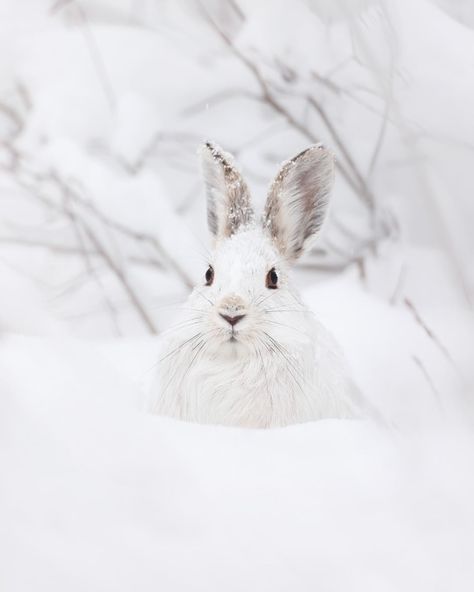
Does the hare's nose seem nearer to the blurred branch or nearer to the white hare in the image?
the white hare

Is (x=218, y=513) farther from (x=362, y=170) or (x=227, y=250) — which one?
(x=362, y=170)

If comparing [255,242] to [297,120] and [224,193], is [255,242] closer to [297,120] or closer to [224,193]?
[224,193]

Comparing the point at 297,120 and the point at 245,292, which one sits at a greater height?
the point at 297,120

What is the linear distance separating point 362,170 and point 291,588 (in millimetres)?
345

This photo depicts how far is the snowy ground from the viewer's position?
37 centimetres

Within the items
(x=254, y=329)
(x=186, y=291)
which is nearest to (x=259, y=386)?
(x=254, y=329)

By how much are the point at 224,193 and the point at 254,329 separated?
9 cm

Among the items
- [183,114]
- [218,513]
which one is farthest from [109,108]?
[218,513]

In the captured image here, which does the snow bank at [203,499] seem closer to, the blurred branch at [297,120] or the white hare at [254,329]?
the white hare at [254,329]

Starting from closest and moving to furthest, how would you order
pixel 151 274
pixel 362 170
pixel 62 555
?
pixel 62 555 < pixel 362 170 < pixel 151 274

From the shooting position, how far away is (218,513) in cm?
38

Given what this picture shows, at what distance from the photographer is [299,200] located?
21.2 inches

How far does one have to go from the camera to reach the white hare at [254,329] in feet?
1.65

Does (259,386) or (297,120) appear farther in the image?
(297,120)
